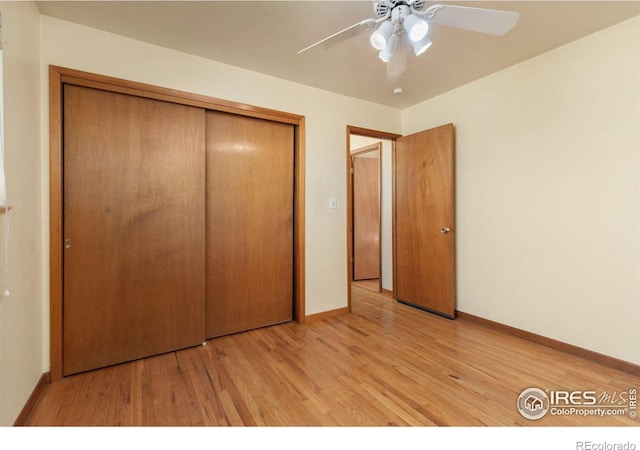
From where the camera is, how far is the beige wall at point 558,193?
1.98m

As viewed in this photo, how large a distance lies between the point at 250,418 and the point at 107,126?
2122mm

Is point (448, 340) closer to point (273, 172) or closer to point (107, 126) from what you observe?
point (273, 172)

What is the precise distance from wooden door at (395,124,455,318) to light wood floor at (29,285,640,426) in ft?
2.06

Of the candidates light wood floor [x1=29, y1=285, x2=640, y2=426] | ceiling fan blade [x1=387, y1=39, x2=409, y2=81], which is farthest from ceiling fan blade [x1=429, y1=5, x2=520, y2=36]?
light wood floor [x1=29, y1=285, x2=640, y2=426]

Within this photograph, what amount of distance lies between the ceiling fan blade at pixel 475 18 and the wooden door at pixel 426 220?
160 centimetres

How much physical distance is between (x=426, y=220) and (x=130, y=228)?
110 inches

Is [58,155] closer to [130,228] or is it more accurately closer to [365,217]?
[130,228]

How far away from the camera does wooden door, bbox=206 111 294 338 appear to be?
8.32ft

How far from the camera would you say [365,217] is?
194 inches

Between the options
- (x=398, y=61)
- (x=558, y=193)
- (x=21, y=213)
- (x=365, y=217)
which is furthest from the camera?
(x=365, y=217)

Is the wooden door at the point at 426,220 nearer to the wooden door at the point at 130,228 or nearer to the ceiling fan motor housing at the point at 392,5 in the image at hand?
the ceiling fan motor housing at the point at 392,5

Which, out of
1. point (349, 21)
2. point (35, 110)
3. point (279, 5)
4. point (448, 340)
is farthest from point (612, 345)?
point (35, 110)

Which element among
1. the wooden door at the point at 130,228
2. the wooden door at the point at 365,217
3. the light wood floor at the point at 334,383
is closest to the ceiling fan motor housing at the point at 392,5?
the wooden door at the point at 130,228

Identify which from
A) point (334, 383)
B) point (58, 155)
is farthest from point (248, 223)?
point (334, 383)
